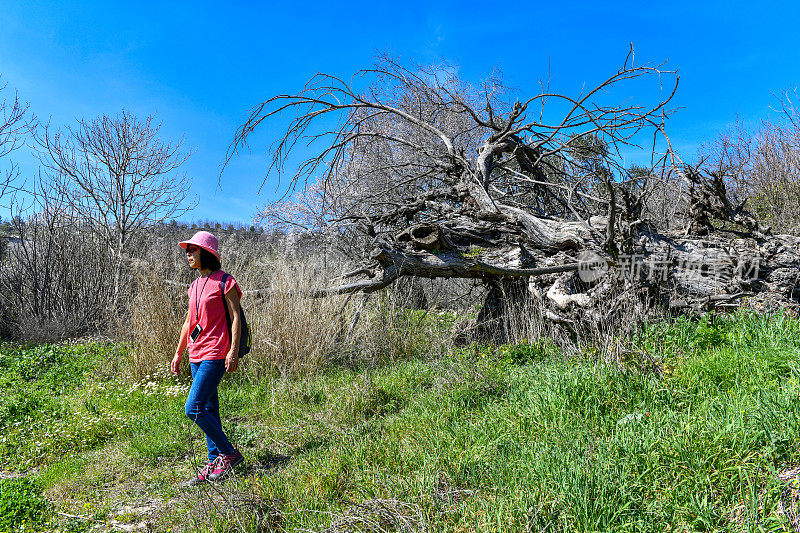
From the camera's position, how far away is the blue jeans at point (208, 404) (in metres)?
Answer: 3.41

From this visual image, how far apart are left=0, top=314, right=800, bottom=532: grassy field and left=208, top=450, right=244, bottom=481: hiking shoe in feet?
0.35

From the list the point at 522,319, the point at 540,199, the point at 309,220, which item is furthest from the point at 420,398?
the point at 309,220

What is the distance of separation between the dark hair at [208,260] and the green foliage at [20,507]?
1957 mm

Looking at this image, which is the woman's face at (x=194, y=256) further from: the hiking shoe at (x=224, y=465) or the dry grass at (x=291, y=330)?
the dry grass at (x=291, y=330)

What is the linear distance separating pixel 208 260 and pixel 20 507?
80.8 inches

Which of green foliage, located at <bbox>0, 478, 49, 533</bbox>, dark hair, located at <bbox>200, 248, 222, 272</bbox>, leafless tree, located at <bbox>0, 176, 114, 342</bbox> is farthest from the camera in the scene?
leafless tree, located at <bbox>0, 176, 114, 342</bbox>

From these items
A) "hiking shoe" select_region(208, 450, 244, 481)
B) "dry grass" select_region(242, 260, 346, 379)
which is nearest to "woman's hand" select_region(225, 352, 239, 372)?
"hiking shoe" select_region(208, 450, 244, 481)

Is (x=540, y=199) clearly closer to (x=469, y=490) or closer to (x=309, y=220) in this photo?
(x=469, y=490)

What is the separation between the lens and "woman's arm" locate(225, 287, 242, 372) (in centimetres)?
343

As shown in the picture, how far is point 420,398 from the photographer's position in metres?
4.38

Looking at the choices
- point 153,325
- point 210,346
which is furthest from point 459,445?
point 153,325

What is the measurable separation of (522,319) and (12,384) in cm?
689

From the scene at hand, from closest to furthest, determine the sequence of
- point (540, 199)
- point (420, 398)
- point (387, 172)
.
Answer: point (420, 398) → point (540, 199) → point (387, 172)

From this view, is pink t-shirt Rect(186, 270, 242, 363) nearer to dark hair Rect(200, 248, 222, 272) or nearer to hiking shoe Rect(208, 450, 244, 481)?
dark hair Rect(200, 248, 222, 272)
